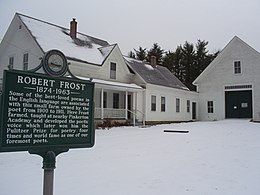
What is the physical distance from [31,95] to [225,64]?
85.9 feet

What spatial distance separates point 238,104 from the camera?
85.9 ft

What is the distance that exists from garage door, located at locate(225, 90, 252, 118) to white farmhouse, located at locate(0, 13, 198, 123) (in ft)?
16.1

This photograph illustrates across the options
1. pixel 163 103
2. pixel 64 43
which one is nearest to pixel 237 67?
pixel 163 103

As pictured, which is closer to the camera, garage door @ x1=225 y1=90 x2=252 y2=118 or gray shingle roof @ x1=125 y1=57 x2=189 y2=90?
gray shingle roof @ x1=125 y1=57 x2=189 y2=90

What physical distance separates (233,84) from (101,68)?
13.6m

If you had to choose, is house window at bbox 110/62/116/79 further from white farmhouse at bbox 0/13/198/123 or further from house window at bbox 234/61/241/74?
house window at bbox 234/61/241/74

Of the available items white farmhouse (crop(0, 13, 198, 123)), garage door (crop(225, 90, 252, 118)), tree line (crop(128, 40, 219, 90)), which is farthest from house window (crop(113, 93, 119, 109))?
tree line (crop(128, 40, 219, 90))

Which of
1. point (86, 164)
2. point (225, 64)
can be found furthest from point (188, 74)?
point (86, 164)

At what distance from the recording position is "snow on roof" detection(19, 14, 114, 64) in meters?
19.0

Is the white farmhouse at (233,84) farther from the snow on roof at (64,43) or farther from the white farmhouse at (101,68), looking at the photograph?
the snow on roof at (64,43)

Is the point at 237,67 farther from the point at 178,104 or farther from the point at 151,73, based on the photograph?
the point at 151,73

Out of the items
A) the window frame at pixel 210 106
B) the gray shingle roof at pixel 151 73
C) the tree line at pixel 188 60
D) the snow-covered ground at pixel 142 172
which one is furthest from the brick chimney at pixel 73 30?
the tree line at pixel 188 60

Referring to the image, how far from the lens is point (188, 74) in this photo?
4722 cm

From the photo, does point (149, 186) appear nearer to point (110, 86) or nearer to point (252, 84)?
point (110, 86)
